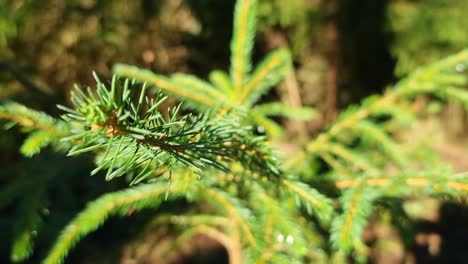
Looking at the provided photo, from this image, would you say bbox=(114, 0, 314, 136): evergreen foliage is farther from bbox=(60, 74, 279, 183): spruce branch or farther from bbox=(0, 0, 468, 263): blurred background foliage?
bbox=(0, 0, 468, 263): blurred background foliage

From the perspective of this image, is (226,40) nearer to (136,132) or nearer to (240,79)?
(240,79)

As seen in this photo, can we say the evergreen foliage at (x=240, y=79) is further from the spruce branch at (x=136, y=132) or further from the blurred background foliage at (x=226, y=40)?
the blurred background foliage at (x=226, y=40)

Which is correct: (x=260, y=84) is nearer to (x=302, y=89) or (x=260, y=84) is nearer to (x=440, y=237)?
(x=440, y=237)

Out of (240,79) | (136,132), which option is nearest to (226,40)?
(240,79)

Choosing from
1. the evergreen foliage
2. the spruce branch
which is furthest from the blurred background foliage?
the spruce branch

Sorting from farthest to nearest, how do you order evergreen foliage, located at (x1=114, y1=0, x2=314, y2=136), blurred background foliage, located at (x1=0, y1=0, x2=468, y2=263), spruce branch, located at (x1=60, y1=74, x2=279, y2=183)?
blurred background foliage, located at (x1=0, y1=0, x2=468, y2=263) → evergreen foliage, located at (x1=114, y1=0, x2=314, y2=136) → spruce branch, located at (x1=60, y1=74, x2=279, y2=183)

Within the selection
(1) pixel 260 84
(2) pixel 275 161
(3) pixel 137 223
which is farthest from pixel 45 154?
(2) pixel 275 161

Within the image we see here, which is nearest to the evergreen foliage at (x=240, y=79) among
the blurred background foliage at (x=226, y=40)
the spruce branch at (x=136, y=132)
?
the spruce branch at (x=136, y=132)

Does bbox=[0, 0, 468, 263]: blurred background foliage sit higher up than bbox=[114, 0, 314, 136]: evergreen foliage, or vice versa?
bbox=[0, 0, 468, 263]: blurred background foliage
